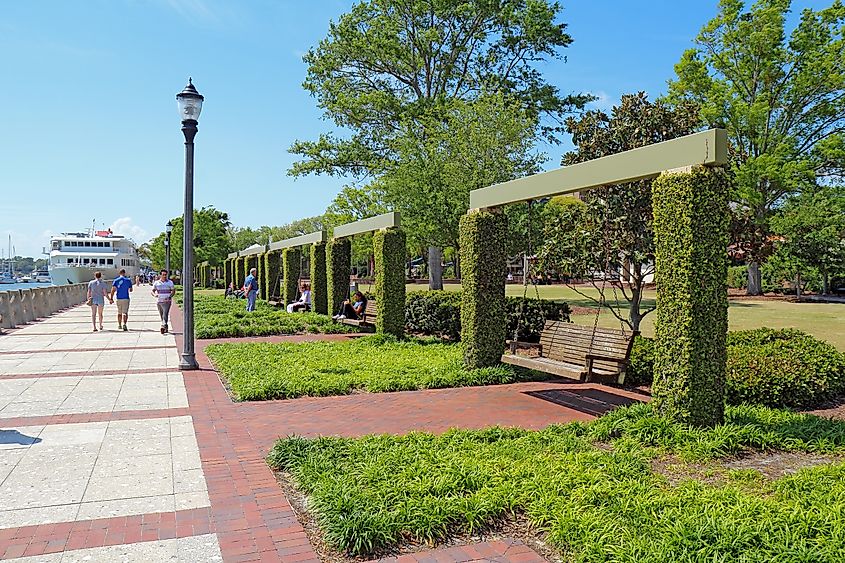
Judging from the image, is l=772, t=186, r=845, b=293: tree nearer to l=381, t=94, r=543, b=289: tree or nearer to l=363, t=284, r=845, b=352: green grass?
l=363, t=284, r=845, b=352: green grass

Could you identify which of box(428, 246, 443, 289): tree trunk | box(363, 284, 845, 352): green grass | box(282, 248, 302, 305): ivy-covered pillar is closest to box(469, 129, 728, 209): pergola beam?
box(363, 284, 845, 352): green grass

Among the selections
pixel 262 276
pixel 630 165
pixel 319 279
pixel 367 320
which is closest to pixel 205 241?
pixel 262 276

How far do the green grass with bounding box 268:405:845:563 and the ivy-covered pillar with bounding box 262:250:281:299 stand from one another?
2176cm

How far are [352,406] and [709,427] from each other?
3976 millimetres

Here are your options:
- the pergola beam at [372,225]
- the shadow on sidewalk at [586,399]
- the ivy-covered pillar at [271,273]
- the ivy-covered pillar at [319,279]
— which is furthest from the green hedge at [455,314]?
the ivy-covered pillar at [271,273]

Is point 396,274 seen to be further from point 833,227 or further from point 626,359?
point 833,227

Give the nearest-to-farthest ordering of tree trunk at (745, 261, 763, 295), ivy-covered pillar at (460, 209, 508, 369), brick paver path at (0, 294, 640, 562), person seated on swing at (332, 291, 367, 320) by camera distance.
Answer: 1. brick paver path at (0, 294, 640, 562)
2. ivy-covered pillar at (460, 209, 508, 369)
3. person seated on swing at (332, 291, 367, 320)
4. tree trunk at (745, 261, 763, 295)

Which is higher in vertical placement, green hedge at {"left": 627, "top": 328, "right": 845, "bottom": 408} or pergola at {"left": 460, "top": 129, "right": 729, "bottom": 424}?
pergola at {"left": 460, "top": 129, "right": 729, "bottom": 424}

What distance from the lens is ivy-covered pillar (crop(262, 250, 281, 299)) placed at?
2703 cm

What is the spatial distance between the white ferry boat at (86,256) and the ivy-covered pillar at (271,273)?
34.9m

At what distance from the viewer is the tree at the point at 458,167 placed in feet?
67.1

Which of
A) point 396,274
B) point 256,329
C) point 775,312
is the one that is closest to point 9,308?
point 256,329

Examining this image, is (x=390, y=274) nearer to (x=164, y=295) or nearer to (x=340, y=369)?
(x=340, y=369)

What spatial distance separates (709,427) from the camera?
631 centimetres
